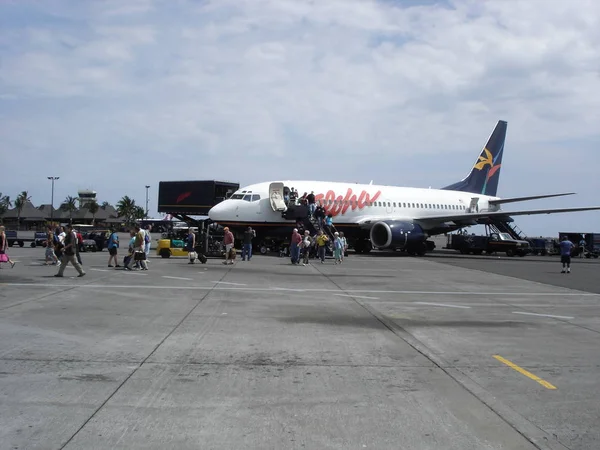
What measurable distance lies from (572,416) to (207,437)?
327cm

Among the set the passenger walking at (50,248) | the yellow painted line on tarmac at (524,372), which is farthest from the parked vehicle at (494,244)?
the yellow painted line on tarmac at (524,372)

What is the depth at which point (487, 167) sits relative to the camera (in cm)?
4581

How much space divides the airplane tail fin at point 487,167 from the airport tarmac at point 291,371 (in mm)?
31592

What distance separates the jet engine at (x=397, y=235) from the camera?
108 ft

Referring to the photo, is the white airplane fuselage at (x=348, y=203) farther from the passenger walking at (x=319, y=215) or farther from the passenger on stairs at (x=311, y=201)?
the passenger walking at (x=319, y=215)

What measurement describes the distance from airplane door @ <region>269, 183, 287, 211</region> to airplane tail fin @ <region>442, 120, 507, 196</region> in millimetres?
17125

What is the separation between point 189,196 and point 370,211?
12429 mm

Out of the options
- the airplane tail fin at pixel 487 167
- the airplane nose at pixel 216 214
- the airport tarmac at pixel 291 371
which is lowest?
the airport tarmac at pixel 291 371

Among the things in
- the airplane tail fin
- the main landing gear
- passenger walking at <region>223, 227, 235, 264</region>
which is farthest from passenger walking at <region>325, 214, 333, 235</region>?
the airplane tail fin

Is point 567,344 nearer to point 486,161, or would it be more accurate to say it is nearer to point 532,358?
point 532,358

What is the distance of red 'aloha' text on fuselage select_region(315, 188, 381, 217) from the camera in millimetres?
33469

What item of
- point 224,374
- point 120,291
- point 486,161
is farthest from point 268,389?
point 486,161

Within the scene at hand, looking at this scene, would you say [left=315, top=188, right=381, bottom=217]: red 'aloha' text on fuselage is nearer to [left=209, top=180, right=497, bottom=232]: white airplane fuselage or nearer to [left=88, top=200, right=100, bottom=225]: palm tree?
[left=209, top=180, right=497, bottom=232]: white airplane fuselage

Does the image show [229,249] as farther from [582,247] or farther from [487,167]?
[582,247]
